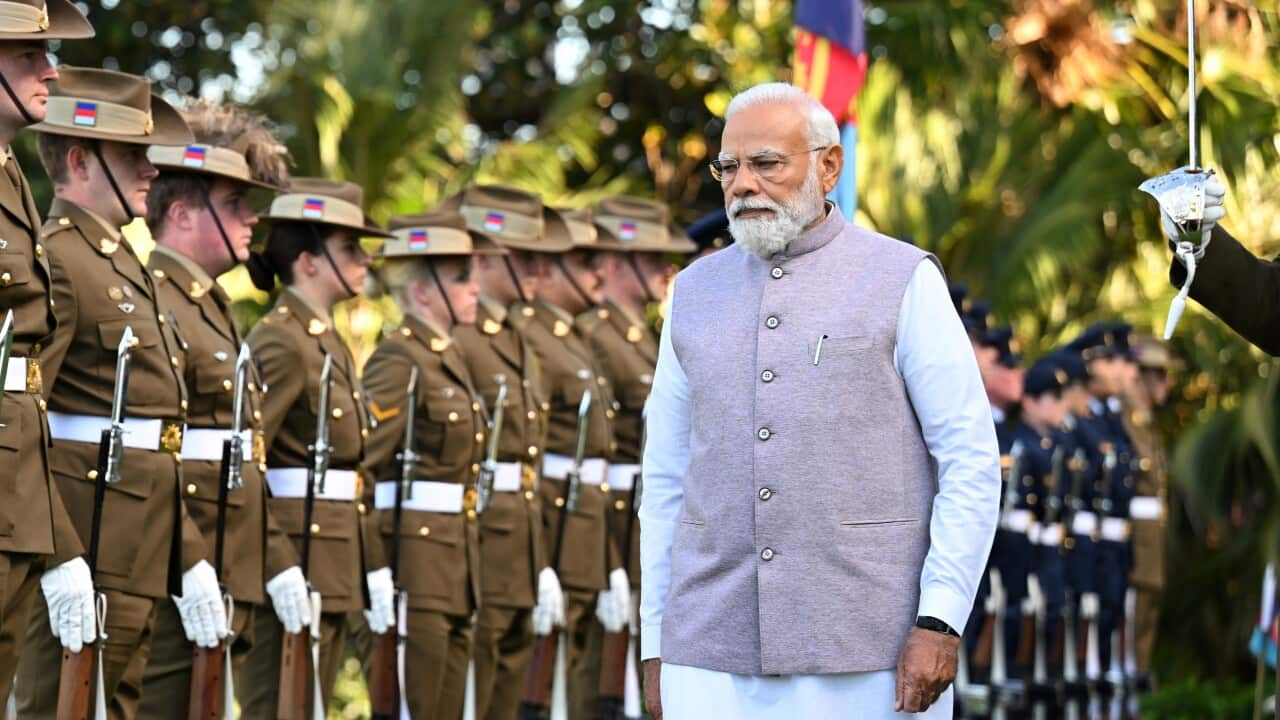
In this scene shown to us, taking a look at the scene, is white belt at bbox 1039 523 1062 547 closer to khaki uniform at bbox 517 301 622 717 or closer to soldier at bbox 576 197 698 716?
soldier at bbox 576 197 698 716

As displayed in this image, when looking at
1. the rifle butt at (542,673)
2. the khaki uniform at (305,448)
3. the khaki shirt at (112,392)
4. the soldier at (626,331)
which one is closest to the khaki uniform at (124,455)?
the khaki shirt at (112,392)

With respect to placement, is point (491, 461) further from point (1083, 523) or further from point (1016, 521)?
point (1083, 523)

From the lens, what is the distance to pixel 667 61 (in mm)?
19109

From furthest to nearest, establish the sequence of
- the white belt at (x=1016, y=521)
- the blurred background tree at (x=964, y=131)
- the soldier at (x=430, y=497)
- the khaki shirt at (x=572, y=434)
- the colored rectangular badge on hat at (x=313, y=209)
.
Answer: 1. the blurred background tree at (x=964, y=131)
2. the white belt at (x=1016, y=521)
3. the khaki shirt at (x=572, y=434)
4. the soldier at (x=430, y=497)
5. the colored rectangular badge on hat at (x=313, y=209)

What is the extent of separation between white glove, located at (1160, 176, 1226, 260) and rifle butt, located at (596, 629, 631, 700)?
5354 mm

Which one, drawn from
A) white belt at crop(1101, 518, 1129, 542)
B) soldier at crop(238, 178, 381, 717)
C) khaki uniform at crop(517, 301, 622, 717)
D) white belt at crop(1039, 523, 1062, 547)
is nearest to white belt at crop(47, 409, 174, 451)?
soldier at crop(238, 178, 381, 717)

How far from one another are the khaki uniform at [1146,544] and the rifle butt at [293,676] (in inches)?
320

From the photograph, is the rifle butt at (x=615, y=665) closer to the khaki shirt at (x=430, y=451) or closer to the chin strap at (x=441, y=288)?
the khaki shirt at (x=430, y=451)

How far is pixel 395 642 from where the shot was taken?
7.82 meters

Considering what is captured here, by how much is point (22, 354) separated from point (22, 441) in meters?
0.23

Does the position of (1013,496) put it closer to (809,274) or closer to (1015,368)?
(1015,368)

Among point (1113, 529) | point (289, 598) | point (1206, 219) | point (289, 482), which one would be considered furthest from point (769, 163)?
point (1113, 529)

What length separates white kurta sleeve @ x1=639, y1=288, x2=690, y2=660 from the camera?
4.68 meters

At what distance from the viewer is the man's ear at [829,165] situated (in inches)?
180
